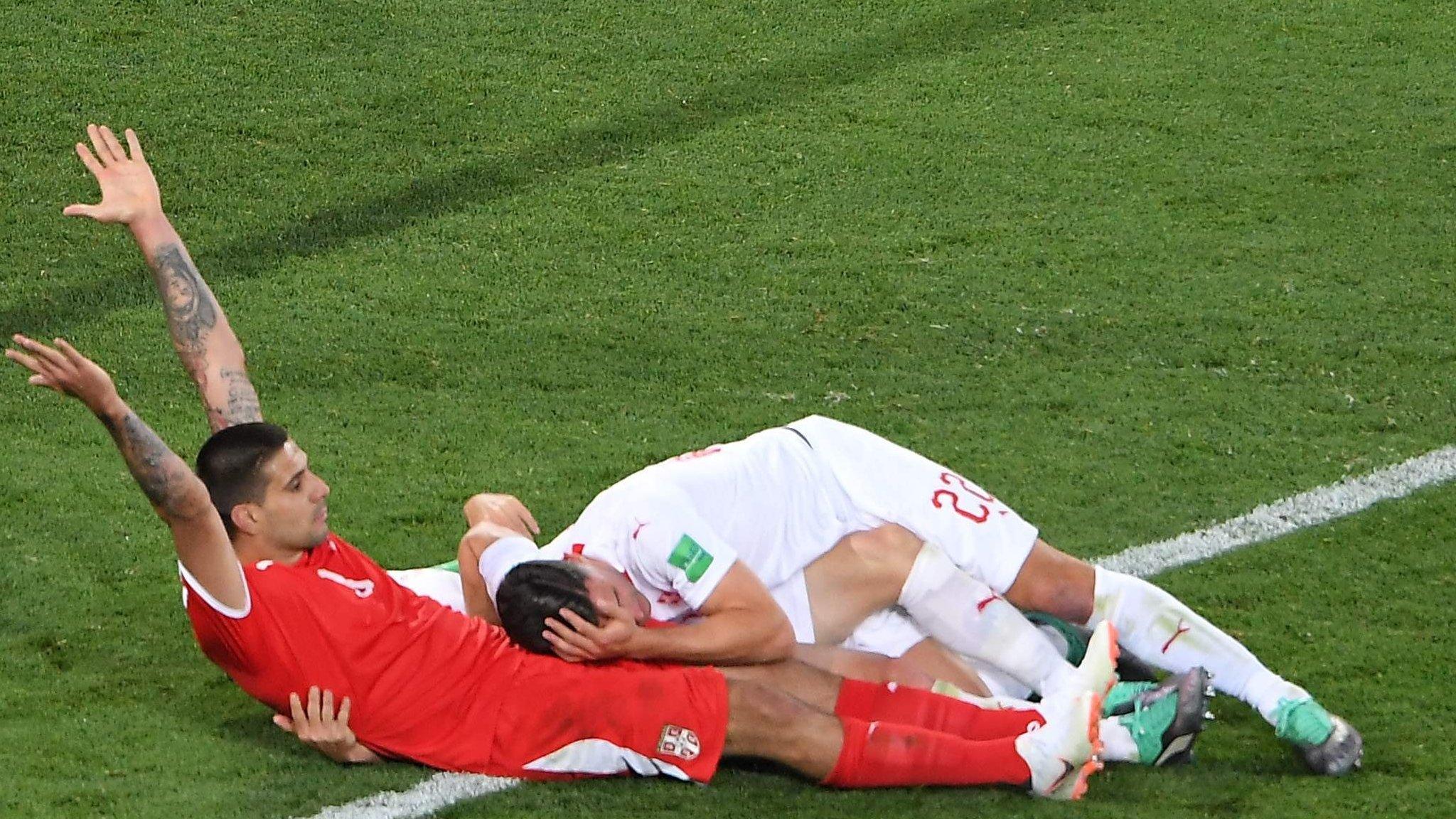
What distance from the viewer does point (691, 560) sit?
3623 mm

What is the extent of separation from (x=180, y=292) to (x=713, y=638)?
149 centimetres

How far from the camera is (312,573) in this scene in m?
3.71

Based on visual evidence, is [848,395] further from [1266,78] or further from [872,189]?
[1266,78]

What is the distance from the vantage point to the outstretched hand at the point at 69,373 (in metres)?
3.09

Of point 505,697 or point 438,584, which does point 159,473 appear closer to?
point 505,697

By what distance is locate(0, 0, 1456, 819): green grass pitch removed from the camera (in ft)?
13.2

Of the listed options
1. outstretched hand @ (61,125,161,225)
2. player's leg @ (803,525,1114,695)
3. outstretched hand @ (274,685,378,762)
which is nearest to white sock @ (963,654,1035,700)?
player's leg @ (803,525,1114,695)

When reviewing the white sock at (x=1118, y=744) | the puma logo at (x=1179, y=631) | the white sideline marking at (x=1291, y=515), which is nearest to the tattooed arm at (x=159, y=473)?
the white sock at (x=1118, y=744)

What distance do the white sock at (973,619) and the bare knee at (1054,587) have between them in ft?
0.16

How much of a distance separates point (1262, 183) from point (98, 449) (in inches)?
158

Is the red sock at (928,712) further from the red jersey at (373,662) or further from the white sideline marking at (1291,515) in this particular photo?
the white sideline marking at (1291,515)

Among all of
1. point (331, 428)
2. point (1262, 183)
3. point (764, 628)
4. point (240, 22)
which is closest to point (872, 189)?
point (1262, 183)

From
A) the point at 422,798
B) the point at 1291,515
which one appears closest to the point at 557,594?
the point at 422,798

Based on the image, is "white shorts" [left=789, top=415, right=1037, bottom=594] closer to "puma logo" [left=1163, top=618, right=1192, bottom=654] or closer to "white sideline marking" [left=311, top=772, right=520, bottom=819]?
"puma logo" [left=1163, top=618, right=1192, bottom=654]
